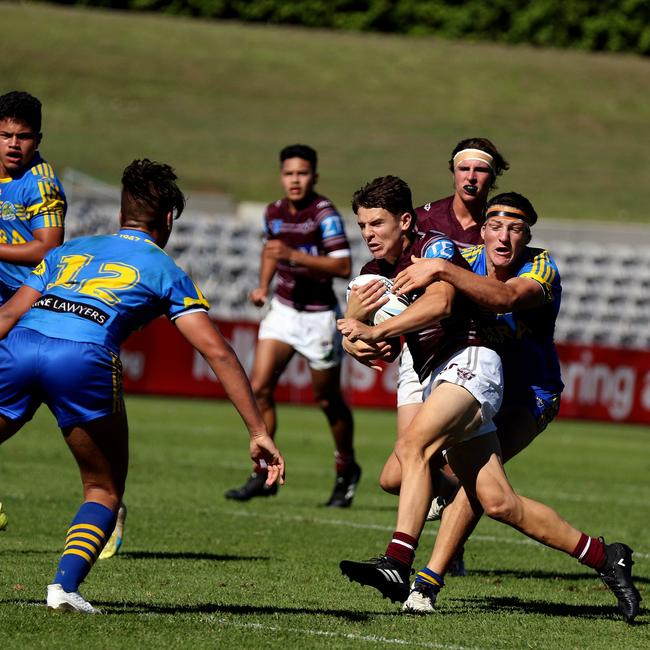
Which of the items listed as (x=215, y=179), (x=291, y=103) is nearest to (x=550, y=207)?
(x=215, y=179)

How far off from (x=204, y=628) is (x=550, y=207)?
38.0 metres

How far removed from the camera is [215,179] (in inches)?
1729

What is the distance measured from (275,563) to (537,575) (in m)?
1.58

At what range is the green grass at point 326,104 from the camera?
4566cm

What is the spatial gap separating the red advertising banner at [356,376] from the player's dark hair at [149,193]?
49.5 feet

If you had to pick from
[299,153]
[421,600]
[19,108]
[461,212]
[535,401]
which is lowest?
[421,600]

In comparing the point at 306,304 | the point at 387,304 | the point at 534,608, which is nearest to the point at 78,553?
the point at 387,304

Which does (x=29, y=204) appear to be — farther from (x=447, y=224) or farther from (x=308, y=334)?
(x=308, y=334)

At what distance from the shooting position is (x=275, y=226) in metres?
12.3

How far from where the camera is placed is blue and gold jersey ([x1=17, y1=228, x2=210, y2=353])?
614cm

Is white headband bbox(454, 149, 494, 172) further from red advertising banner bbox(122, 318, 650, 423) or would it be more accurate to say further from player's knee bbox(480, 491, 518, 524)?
red advertising banner bbox(122, 318, 650, 423)

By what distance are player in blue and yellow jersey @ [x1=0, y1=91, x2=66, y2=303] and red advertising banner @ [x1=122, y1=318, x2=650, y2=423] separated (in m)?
12.7

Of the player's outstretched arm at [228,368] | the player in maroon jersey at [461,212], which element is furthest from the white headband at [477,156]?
the player's outstretched arm at [228,368]

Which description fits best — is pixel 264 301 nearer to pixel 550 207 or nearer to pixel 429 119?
pixel 550 207
